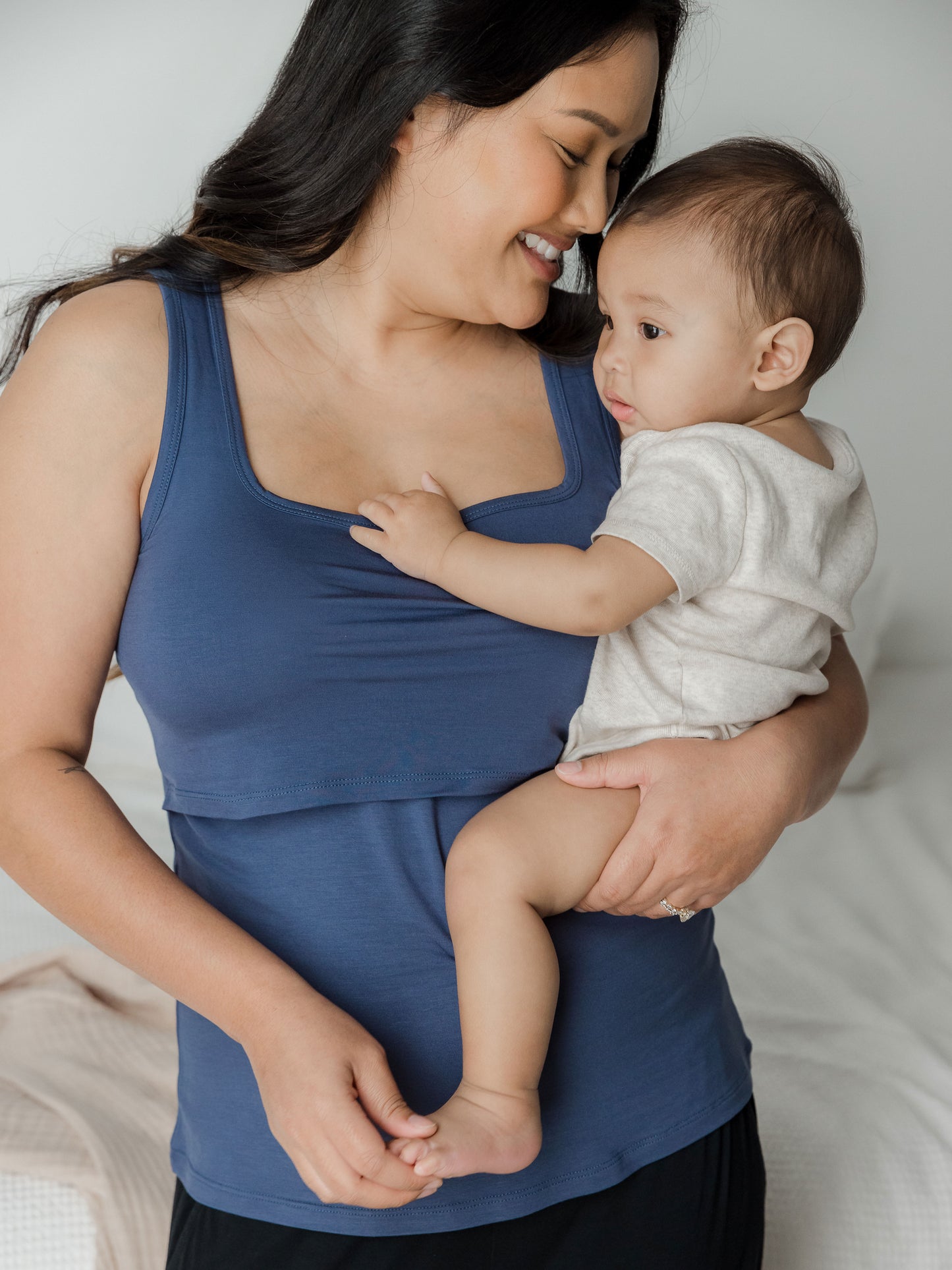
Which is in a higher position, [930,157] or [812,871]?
[930,157]

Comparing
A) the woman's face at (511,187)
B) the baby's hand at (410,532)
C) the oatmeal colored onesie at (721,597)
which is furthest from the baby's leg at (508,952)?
the woman's face at (511,187)

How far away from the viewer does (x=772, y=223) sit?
110 centimetres

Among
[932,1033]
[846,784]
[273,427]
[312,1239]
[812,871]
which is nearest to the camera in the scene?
[312,1239]

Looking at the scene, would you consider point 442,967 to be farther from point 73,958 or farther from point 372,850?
point 73,958

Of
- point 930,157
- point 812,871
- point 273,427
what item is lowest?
point 812,871

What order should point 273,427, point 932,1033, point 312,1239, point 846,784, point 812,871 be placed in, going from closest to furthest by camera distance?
point 312,1239, point 273,427, point 932,1033, point 812,871, point 846,784

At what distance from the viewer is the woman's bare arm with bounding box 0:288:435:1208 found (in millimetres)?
901

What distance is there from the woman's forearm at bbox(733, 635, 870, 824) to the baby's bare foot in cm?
37

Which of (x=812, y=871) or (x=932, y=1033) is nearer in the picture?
(x=932, y=1033)

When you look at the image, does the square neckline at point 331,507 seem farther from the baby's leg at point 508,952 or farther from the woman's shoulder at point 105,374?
the baby's leg at point 508,952

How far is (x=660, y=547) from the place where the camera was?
99 centimetres

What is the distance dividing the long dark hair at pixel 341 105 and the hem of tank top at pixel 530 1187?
792 millimetres

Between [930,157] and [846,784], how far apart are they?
53.7 inches

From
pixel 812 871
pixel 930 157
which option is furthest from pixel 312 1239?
pixel 930 157
